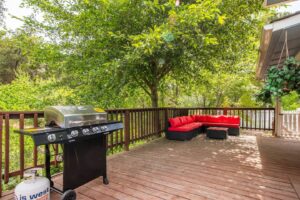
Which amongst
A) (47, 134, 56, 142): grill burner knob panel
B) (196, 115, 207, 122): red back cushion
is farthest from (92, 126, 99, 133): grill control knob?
(196, 115, 207, 122): red back cushion

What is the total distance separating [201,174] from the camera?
9.29 feet

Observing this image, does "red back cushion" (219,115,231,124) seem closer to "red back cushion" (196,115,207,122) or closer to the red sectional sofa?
the red sectional sofa

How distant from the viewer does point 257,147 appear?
452cm

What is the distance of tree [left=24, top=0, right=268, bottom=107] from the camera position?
473 cm

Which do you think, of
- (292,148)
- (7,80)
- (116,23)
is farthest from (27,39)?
(7,80)

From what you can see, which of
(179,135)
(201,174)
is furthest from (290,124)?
(201,174)

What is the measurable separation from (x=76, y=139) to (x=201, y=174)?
2050mm

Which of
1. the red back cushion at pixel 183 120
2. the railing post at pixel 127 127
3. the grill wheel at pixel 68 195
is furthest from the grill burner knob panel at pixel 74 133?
the red back cushion at pixel 183 120

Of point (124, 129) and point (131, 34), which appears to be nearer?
point (124, 129)

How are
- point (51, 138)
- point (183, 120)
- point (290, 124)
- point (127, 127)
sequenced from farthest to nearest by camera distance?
point (183, 120) → point (290, 124) → point (127, 127) → point (51, 138)

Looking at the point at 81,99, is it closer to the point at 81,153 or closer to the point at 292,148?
the point at 81,153

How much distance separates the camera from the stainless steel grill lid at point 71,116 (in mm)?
1927

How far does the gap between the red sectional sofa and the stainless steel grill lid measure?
11.1 ft

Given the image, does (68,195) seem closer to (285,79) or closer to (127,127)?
(127,127)
